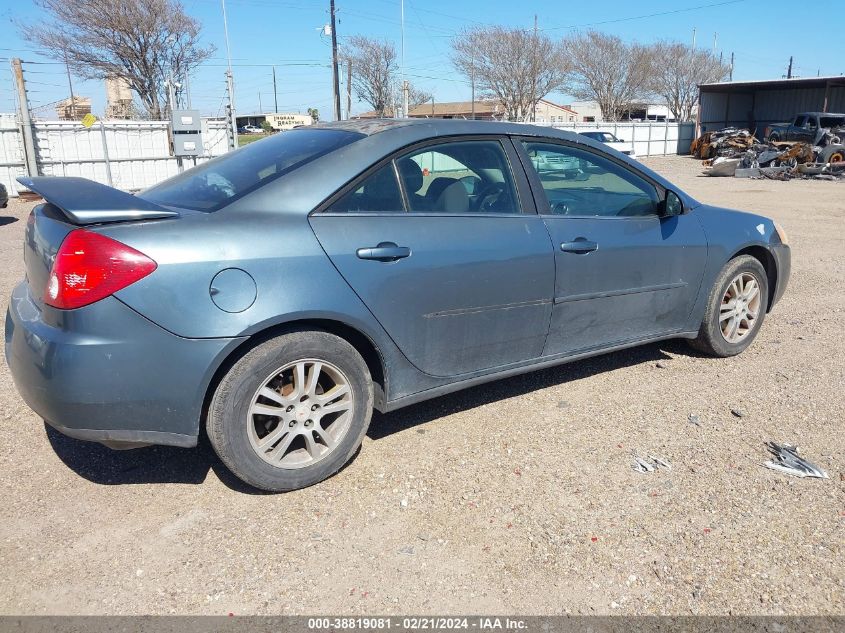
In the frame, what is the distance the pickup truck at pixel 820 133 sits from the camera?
24.3 metres

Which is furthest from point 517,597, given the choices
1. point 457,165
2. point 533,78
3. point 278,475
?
point 533,78

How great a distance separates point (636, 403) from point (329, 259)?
2.15m

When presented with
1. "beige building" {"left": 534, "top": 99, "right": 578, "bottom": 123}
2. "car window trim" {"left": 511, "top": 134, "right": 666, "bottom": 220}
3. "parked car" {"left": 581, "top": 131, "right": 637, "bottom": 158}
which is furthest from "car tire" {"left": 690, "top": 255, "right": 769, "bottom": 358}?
"beige building" {"left": 534, "top": 99, "right": 578, "bottom": 123}

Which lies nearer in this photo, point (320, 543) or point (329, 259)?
point (320, 543)

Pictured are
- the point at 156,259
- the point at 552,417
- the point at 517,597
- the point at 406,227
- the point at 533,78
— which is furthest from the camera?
the point at 533,78

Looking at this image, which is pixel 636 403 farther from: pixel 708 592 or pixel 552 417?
pixel 708 592

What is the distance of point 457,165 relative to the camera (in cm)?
356

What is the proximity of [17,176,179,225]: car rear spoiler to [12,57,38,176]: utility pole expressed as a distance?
52.0ft

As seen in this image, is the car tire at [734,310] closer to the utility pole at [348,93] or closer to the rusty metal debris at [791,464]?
the rusty metal debris at [791,464]

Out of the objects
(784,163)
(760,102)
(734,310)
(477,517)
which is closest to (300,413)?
(477,517)

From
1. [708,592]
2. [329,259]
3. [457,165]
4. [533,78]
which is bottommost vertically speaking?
[708,592]

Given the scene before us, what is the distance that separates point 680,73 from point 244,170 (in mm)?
64925

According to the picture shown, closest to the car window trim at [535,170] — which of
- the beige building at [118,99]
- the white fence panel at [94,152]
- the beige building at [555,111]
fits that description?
the white fence panel at [94,152]

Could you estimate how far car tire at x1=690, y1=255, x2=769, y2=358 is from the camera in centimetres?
448
